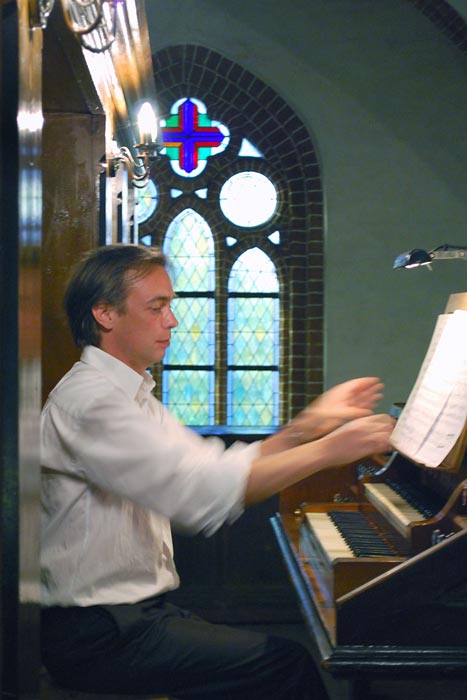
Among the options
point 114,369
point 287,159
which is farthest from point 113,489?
point 287,159

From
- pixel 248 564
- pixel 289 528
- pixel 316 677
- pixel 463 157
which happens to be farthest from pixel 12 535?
pixel 463 157

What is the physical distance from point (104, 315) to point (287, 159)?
16.8 ft

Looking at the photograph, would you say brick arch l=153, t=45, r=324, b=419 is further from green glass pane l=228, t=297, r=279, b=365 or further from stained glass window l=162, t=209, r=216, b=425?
stained glass window l=162, t=209, r=216, b=425

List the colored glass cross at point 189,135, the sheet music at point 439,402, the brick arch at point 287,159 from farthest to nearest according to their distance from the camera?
the colored glass cross at point 189,135 < the brick arch at point 287,159 < the sheet music at point 439,402

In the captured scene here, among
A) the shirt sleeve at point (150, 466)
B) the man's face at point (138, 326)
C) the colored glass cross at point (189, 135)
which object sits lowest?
the shirt sleeve at point (150, 466)

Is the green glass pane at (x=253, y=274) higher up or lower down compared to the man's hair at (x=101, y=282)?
higher up

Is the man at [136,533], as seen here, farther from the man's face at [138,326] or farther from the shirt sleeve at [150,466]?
the man's face at [138,326]

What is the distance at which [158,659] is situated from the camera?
215 centimetres

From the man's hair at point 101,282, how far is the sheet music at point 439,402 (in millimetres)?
1076

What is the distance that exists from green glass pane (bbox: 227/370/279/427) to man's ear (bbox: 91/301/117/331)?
16.8 feet

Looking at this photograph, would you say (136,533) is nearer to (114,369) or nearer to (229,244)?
(114,369)

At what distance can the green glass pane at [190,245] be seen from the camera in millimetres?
7465

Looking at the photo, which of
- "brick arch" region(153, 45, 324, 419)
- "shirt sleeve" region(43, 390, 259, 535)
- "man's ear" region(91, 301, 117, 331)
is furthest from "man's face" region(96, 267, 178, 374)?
"brick arch" region(153, 45, 324, 419)

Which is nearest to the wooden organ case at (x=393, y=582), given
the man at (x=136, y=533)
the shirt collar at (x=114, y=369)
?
the man at (x=136, y=533)
